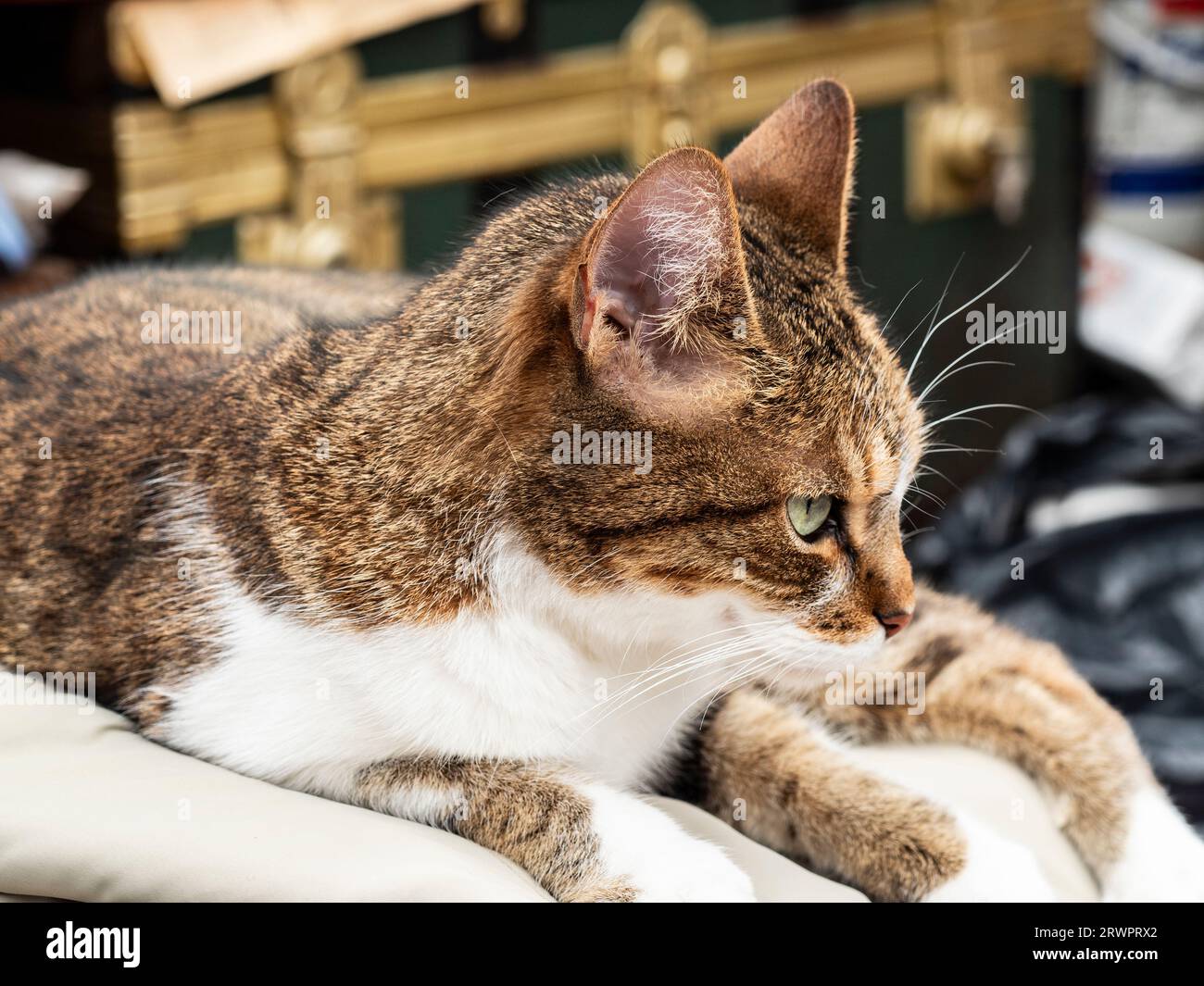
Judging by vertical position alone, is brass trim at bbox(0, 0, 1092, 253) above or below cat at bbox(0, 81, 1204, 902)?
above

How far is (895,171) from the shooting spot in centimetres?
282

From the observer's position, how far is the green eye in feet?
2.98

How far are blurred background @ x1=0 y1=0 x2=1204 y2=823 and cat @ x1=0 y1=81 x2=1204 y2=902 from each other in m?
0.18

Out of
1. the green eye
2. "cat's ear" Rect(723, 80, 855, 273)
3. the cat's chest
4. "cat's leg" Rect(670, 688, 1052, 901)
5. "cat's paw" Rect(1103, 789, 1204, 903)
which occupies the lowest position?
"cat's paw" Rect(1103, 789, 1204, 903)

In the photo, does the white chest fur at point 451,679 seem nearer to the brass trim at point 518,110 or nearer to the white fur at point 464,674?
the white fur at point 464,674

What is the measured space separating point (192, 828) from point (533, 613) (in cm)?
26

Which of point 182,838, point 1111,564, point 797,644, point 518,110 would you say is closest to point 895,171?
point 518,110

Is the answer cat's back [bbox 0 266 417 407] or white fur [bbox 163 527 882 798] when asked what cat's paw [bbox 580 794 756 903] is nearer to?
white fur [bbox 163 527 882 798]

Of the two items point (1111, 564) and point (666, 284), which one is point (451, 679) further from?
point (1111, 564)

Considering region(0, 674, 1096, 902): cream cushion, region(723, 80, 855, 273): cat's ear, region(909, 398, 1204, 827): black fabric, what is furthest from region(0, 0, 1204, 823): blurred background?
region(0, 674, 1096, 902): cream cushion

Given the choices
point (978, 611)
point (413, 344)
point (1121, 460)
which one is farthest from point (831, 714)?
point (1121, 460)

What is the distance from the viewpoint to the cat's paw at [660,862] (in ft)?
2.94

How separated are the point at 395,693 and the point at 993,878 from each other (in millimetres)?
449

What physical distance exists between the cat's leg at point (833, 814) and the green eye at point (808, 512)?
240mm
